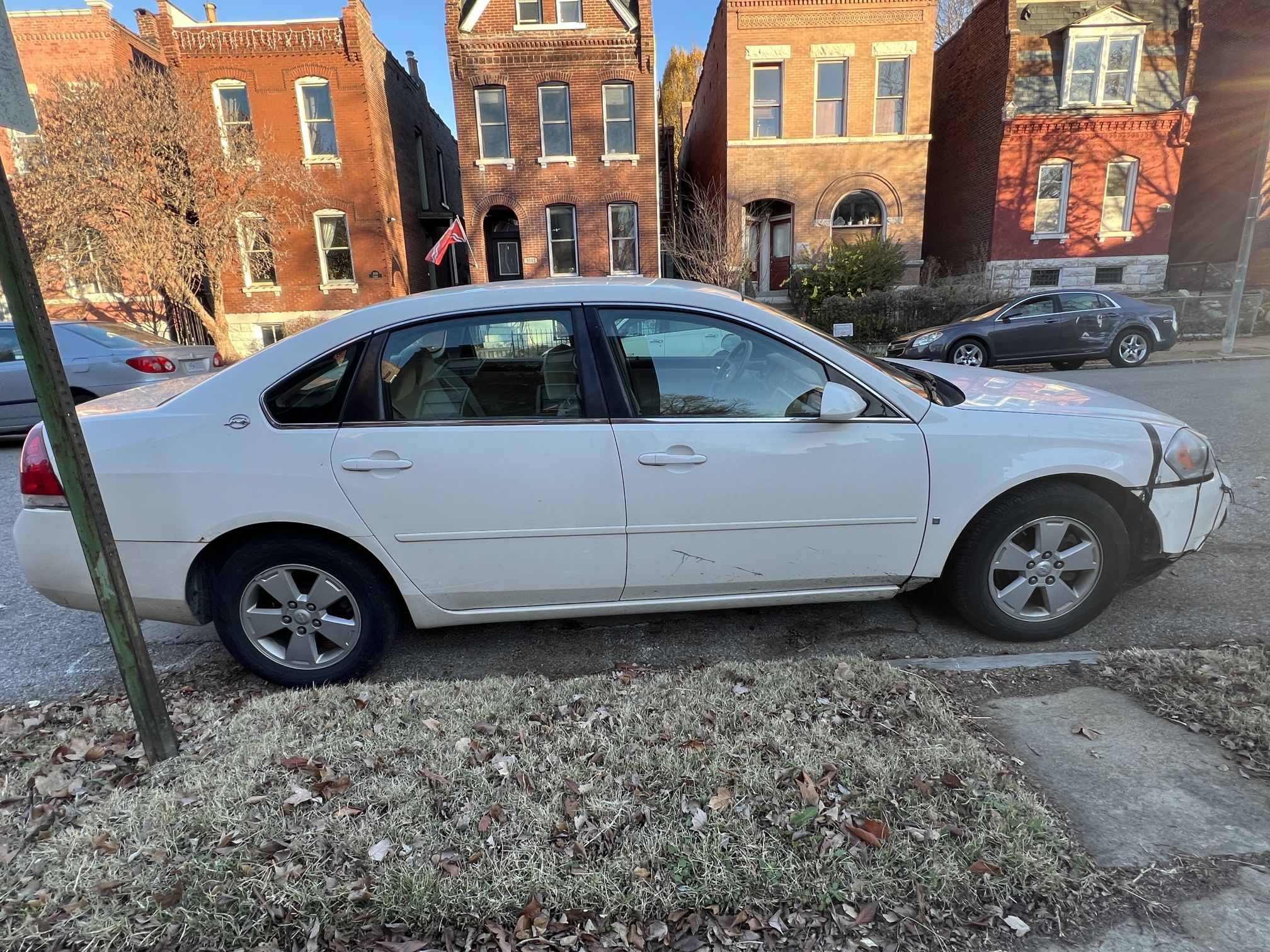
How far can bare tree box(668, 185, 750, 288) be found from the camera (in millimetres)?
17266

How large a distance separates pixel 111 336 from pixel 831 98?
18.4 m

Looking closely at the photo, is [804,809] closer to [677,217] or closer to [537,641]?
[537,641]

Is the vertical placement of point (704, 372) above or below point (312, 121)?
below

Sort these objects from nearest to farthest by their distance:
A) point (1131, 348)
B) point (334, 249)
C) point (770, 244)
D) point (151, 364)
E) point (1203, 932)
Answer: point (1203, 932), point (151, 364), point (1131, 348), point (334, 249), point (770, 244)

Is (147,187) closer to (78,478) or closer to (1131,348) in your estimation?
(78,478)

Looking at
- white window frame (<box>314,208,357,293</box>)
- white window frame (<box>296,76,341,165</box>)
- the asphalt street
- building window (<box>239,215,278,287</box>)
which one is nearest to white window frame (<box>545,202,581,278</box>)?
white window frame (<box>314,208,357,293</box>)

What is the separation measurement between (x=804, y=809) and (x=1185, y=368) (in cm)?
1420

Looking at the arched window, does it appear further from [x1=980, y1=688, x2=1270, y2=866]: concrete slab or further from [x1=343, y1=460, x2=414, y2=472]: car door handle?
[x1=343, y1=460, x2=414, y2=472]: car door handle

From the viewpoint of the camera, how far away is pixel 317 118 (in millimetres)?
19016

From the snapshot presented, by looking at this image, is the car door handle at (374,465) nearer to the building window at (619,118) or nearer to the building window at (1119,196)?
the building window at (619,118)

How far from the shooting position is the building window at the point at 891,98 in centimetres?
1905

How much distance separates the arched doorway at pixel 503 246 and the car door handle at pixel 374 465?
65.2ft

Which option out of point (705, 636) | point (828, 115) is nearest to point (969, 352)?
point (828, 115)

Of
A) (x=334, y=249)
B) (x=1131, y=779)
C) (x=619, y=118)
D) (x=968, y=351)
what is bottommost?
(x=968, y=351)
